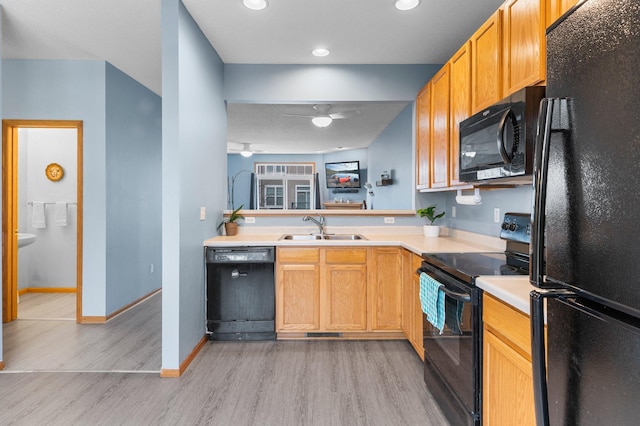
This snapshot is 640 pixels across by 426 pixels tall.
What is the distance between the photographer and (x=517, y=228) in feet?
6.84

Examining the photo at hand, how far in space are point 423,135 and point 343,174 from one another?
5.89 meters

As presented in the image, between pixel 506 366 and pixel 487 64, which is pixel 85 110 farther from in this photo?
pixel 506 366

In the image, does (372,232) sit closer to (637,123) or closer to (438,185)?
(438,185)

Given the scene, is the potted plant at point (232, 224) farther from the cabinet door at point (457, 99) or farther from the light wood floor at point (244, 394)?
the cabinet door at point (457, 99)

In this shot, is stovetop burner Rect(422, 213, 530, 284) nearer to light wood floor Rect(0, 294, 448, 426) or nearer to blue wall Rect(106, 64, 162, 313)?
light wood floor Rect(0, 294, 448, 426)

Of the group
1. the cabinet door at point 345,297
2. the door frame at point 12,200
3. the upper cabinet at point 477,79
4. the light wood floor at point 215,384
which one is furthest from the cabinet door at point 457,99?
the door frame at point 12,200

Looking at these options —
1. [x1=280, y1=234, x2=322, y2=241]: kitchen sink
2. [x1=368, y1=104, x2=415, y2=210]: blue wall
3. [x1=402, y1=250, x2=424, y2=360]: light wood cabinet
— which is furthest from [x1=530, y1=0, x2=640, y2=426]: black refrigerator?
[x1=368, y1=104, x2=415, y2=210]: blue wall

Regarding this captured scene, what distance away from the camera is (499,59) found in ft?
6.75

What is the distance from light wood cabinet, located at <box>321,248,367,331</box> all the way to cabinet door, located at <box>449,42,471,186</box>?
3.44ft

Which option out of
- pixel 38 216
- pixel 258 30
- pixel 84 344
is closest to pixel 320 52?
pixel 258 30

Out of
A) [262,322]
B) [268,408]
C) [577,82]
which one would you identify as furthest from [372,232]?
[577,82]

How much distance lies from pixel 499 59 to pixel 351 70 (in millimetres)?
1861

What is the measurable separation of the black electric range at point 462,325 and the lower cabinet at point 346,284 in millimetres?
844

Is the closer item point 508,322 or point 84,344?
point 508,322
